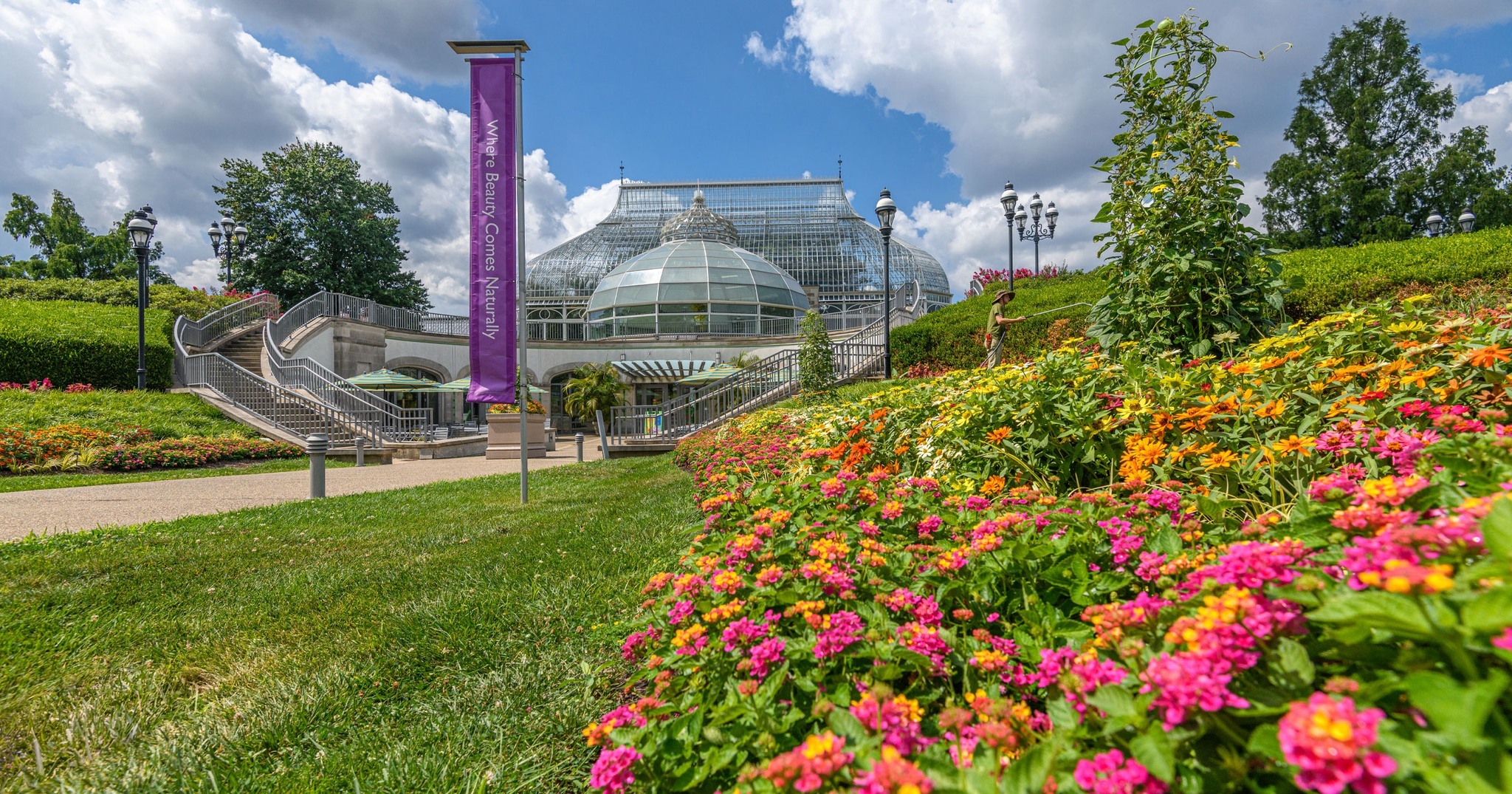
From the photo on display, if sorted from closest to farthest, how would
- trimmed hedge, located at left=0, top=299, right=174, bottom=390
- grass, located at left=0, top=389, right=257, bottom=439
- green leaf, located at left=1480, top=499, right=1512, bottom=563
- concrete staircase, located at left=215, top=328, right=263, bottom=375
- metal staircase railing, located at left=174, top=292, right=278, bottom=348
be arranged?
1. green leaf, located at left=1480, top=499, right=1512, bottom=563
2. grass, located at left=0, top=389, right=257, bottom=439
3. trimmed hedge, located at left=0, top=299, right=174, bottom=390
4. metal staircase railing, located at left=174, top=292, right=278, bottom=348
5. concrete staircase, located at left=215, top=328, right=263, bottom=375

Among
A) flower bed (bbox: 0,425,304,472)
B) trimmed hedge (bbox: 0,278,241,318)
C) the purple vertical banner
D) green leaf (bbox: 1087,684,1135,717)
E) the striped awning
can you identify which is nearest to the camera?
green leaf (bbox: 1087,684,1135,717)

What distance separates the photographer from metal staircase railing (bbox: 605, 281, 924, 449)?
1476cm

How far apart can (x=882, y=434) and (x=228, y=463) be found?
560 inches

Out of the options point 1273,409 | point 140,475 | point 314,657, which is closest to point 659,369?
point 140,475

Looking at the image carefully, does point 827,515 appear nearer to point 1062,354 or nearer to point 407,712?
point 407,712

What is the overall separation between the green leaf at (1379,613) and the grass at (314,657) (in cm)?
182

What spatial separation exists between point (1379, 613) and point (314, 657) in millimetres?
3443

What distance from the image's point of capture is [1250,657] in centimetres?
90

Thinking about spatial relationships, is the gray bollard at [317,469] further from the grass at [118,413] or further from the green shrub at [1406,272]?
the green shrub at [1406,272]

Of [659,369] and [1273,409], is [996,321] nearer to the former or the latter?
[1273,409]

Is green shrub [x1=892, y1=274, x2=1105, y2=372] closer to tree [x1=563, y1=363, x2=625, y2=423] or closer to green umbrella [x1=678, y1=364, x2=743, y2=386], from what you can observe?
green umbrella [x1=678, y1=364, x2=743, y2=386]

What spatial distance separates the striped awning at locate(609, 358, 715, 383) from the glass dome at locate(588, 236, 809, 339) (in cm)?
201

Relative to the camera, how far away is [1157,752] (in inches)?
35.0

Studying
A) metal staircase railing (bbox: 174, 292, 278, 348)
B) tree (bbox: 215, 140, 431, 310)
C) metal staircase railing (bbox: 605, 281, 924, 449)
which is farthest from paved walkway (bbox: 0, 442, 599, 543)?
tree (bbox: 215, 140, 431, 310)
